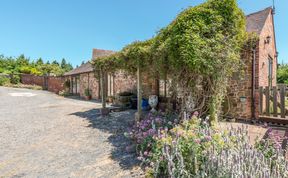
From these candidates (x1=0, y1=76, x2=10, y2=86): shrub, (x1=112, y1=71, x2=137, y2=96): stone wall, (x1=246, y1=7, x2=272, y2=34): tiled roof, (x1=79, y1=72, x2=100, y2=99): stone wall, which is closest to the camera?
(x1=246, y1=7, x2=272, y2=34): tiled roof

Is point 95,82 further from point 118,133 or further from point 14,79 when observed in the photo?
point 14,79

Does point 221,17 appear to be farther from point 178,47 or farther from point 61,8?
point 61,8

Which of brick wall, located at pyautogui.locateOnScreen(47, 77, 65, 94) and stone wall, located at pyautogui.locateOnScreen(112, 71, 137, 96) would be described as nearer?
stone wall, located at pyautogui.locateOnScreen(112, 71, 137, 96)

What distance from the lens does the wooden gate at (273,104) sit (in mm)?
6258

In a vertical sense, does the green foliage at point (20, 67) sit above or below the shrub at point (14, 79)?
above

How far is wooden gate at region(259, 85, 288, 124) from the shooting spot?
6.26 meters

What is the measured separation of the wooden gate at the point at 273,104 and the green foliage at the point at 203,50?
2.37 metres

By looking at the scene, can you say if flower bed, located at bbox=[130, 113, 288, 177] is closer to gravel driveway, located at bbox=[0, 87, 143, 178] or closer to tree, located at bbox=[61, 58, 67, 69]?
gravel driveway, located at bbox=[0, 87, 143, 178]

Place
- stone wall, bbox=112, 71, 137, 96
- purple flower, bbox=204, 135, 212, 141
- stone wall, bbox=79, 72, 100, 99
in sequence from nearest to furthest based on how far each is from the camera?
purple flower, bbox=204, 135, 212, 141, stone wall, bbox=112, 71, 137, 96, stone wall, bbox=79, 72, 100, 99

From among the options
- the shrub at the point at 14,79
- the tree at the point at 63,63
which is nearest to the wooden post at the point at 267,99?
the shrub at the point at 14,79

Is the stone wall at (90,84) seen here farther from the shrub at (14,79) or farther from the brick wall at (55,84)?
the shrub at (14,79)

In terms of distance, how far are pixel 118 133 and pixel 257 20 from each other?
338 inches

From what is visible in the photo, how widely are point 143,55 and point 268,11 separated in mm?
7441

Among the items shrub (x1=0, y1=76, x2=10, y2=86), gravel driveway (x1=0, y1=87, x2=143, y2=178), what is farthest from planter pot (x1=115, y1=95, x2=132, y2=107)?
shrub (x1=0, y1=76, x2=10, y2=86)
